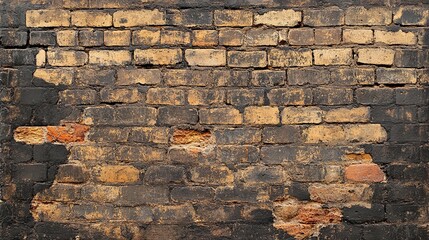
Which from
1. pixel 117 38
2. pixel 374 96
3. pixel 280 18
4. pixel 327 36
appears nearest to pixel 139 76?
pixel 117 38

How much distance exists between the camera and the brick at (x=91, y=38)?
2955mm

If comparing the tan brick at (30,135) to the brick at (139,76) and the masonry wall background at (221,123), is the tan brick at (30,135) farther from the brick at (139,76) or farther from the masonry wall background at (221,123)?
the brick at (139,76)

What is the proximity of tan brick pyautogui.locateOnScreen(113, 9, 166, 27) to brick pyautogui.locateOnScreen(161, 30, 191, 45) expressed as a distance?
75mm

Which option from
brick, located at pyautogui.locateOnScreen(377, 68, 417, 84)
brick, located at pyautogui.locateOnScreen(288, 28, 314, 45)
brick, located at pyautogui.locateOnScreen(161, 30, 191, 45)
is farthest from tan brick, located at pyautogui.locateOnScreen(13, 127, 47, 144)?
brick, located at pyautogui.locateOnScreen(377, 68, 417, 84)

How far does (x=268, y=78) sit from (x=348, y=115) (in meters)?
0.56

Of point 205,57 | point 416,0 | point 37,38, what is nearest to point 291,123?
point 205,57

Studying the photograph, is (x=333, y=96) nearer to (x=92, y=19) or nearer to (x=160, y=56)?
(x=160, y=56)

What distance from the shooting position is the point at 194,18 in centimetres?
293

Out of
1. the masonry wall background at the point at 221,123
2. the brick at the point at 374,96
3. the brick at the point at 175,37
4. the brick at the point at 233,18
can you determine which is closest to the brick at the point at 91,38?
the masonry wall background at the point at 221,123

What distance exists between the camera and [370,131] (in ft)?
9.41

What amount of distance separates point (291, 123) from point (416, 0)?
44.3 inches

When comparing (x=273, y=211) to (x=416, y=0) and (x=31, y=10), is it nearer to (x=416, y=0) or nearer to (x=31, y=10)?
(x=416, y=0)

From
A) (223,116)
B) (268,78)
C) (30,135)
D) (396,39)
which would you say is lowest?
(30,135)

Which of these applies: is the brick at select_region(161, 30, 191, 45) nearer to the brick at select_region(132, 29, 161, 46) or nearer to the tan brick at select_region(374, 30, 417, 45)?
the brick at select_region(132, 29, 161, 46)
